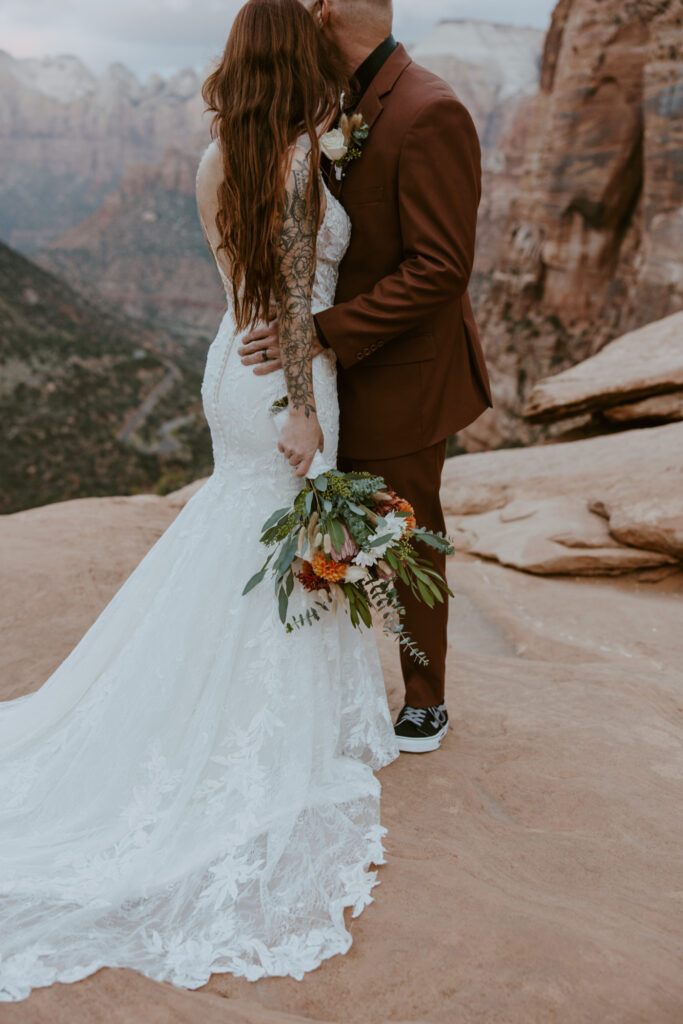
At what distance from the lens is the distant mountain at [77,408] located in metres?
23.9

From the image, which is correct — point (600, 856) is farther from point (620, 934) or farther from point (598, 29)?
point (598, 29)

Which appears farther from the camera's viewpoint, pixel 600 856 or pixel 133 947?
pixel 600 856

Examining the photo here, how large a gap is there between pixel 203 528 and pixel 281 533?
317mm

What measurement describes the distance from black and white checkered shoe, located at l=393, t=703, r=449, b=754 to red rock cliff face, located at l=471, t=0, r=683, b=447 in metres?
19.2

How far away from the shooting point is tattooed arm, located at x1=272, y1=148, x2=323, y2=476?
2150 millimetres

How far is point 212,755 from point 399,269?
1.52 metres

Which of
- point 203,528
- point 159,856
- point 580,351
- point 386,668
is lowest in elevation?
point 580,351

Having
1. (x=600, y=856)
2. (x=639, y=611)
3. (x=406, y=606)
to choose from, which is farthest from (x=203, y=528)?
(x=639, y=611)

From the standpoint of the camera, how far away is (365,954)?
198 centimetres

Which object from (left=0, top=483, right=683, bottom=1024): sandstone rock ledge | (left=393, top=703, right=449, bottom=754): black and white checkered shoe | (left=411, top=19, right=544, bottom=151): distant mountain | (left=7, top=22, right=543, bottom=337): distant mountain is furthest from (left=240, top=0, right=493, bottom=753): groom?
(left=411, top=19, right=544, bottom=151): distant mountain

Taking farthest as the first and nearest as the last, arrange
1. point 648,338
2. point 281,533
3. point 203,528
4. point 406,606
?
1. point 648,338
2. point 406,606
3. point 203,528
4. point 281,533

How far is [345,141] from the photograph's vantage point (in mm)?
2340

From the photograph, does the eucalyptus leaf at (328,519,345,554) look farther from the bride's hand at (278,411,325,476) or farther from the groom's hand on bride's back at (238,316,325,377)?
the groom's hand on bride's back at (238,316,325,377)

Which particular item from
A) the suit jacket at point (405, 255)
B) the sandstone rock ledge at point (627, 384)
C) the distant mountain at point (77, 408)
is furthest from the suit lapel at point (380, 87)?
the distant mountain at point (77, 408)
